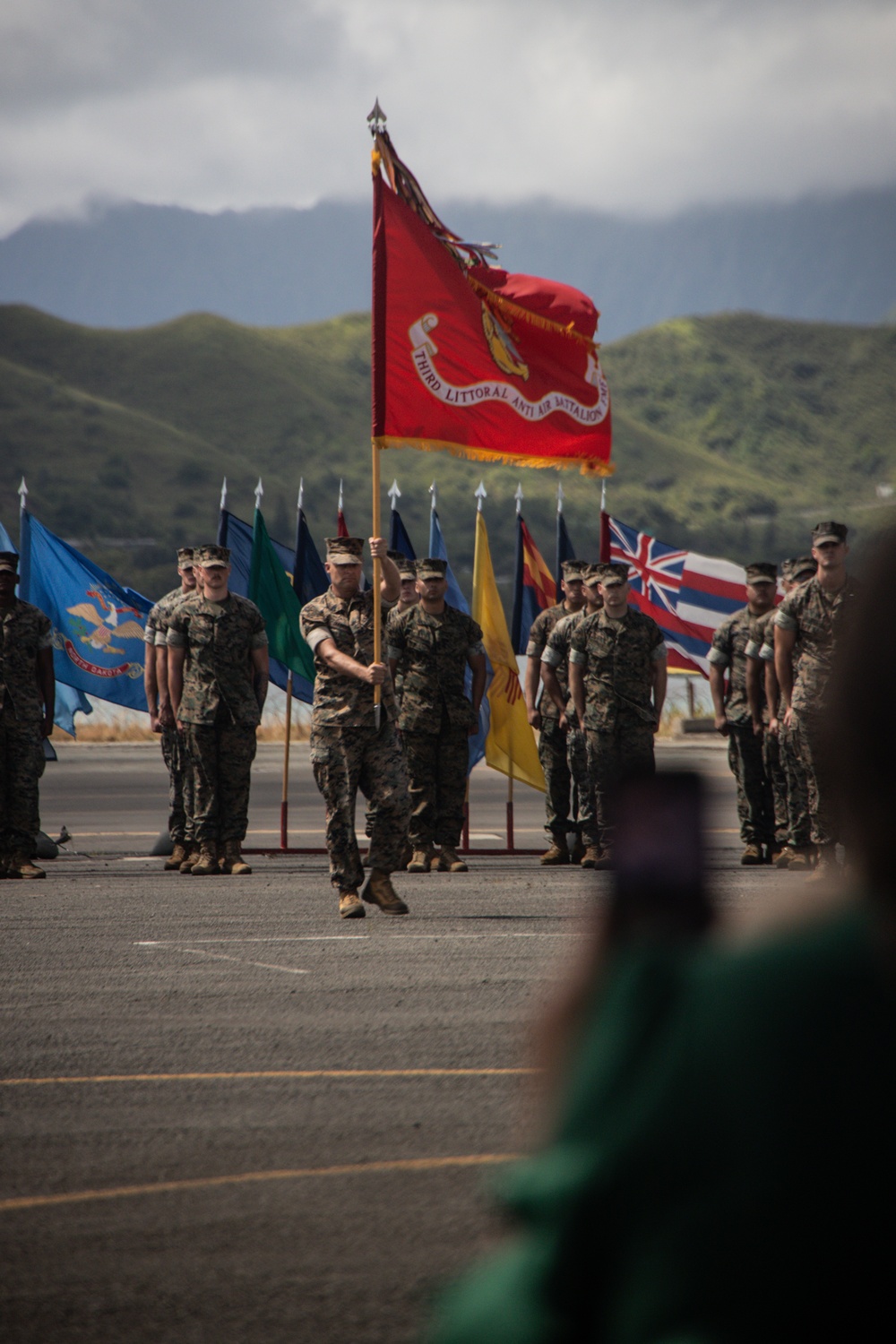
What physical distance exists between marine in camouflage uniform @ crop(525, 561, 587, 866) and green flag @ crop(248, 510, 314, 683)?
75.9 inches

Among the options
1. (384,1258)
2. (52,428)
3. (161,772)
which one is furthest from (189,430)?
(384,1258)

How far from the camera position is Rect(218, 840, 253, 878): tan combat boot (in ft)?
37.2

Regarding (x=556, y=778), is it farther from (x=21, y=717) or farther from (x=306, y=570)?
(x=21, y=717)

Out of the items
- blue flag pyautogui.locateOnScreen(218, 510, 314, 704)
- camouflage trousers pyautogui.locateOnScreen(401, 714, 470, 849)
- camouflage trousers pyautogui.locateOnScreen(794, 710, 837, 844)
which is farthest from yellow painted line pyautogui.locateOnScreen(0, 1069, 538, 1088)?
blue flag pyautogui.locateOnScreen(218, 510, 314, 704)

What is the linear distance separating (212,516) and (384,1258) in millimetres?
100822

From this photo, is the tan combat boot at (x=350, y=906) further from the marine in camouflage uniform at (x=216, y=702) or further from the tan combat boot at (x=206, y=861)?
the tan combat boot at (x=206, y=861)

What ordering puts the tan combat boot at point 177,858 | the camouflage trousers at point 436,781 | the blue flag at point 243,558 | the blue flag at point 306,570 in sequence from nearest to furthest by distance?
the camouflage trousers at point 436,781, the tan combat boot at point 177,858, the blue flag at point 306,570, the blue flag at point 243,558

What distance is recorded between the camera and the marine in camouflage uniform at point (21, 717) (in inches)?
430

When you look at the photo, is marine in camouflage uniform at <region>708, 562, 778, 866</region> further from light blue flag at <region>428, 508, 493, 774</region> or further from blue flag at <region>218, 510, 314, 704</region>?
blue flag at <region>218, 510, 314, 704</region>

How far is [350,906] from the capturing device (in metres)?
8.91

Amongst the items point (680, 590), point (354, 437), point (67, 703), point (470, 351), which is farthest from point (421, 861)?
point (354, 437)

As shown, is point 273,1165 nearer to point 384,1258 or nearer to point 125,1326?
point 384,1258

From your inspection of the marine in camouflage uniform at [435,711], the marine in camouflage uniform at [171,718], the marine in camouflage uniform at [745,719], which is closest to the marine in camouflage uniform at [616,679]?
the marine in camouflage uniform at [745,719]

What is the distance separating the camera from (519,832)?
15508 millimetres
